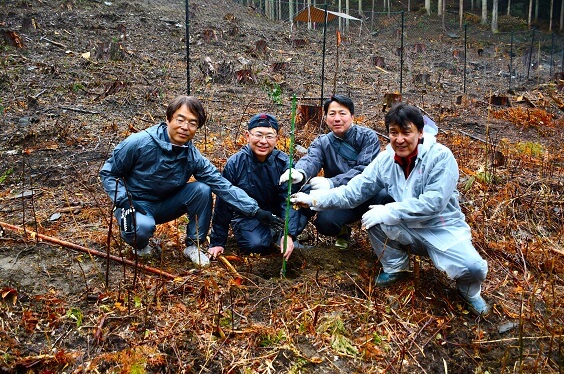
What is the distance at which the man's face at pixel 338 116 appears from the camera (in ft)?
11.4

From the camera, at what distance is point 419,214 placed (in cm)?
271

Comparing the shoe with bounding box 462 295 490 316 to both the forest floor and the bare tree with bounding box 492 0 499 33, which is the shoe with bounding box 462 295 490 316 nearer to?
the forest floor

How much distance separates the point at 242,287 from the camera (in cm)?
281

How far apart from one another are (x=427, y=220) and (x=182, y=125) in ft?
5.47

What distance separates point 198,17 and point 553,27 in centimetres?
2668

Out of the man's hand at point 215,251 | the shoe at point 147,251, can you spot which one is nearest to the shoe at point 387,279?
the man's hand at point 215,251

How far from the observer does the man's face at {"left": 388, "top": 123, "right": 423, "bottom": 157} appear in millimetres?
2697

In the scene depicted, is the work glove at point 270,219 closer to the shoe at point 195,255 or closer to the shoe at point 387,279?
the shoe at point 195,255

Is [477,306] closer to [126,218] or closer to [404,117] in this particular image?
[404,117]

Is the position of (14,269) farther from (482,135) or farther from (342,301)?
(482,135)

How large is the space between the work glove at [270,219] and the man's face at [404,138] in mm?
949

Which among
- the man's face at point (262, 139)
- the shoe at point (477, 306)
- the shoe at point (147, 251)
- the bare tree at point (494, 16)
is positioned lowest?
the shoe at point (477, 306)

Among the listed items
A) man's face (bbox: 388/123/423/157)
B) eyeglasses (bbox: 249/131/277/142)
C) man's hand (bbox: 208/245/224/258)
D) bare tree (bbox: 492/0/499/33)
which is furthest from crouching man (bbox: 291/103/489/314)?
bare tree (bbox: 492/0/499/33)

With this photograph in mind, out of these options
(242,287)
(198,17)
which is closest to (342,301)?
(242,287)
